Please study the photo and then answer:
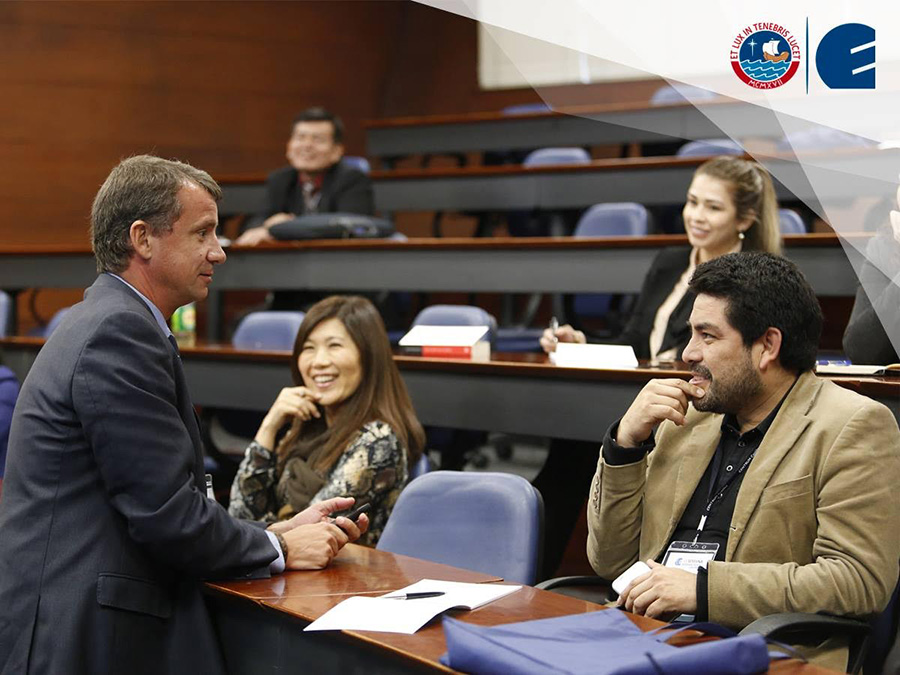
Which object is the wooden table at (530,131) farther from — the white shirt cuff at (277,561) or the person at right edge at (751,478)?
the white shirt cuff at (277,561)

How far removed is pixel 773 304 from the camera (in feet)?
6.86

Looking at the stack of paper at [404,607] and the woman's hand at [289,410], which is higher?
the woman's hand at [289,410]

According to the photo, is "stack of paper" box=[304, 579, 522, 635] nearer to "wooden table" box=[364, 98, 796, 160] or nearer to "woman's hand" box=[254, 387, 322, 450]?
"woman's hand" box=[254, 387, 322, 450]

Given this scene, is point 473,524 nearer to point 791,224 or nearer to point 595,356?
point 595,356

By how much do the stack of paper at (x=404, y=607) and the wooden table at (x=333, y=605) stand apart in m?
0.02

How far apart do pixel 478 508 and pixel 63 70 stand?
18.3 feet

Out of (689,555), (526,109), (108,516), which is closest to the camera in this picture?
(108,516)

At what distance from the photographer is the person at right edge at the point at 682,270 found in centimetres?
330

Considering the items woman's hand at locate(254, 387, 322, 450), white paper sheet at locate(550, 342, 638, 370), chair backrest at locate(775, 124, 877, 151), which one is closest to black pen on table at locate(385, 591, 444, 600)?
chair backrest at locate(775, 124, 877, 151)

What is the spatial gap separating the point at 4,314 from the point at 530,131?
3279 millimetres

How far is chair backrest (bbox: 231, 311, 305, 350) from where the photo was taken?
4148mm

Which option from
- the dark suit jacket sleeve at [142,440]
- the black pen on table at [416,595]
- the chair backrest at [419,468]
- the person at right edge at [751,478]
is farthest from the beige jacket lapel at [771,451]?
the chair backrest at [419,468]

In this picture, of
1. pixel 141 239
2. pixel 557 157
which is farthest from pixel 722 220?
pixel 557 157

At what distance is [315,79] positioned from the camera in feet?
26.6
